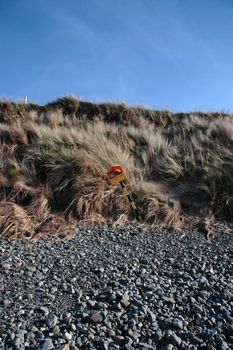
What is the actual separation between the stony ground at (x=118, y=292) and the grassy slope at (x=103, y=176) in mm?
592

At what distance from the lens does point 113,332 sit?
343 cm

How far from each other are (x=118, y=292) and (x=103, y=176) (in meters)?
2.94

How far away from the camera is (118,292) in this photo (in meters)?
4.04

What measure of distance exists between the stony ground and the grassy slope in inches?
23.3

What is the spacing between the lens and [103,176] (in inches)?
265

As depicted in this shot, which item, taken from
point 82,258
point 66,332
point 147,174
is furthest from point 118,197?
point 66,332

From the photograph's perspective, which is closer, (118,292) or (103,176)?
(118,292)

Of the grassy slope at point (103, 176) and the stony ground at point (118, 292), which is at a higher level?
the grassy slope at point (103, 176)

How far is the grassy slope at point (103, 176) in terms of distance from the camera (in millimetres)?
6113

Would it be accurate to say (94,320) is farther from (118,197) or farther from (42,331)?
(118,197)

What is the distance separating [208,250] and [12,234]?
2614 mm

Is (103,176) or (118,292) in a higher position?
(103,176)

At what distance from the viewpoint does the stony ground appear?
337 centimetres

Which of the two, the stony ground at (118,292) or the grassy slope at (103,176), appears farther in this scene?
the grassy slope at (103,176)
